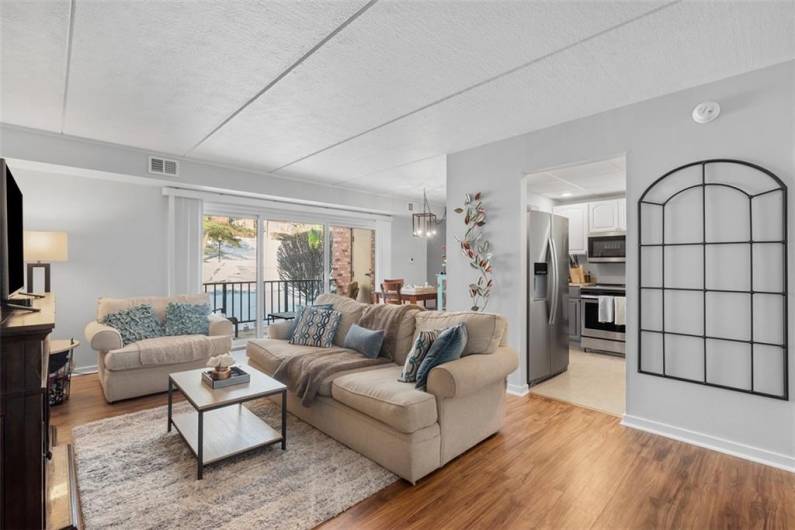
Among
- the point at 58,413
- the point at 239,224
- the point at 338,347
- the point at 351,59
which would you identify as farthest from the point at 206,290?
the point at 351,59

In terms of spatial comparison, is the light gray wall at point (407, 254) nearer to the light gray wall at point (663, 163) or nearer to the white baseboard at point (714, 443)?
the light gray wall at point (663, 163)

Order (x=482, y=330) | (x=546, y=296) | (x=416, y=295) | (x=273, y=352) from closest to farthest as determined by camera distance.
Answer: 1. (x=482, y=330)
2. (x=273, y=352)
3. (x=546, y=296)
4. (x=416, y=295)

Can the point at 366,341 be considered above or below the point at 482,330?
below

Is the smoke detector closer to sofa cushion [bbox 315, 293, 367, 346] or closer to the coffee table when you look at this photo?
sofa cushion [bbox 315, 293, 367, 346]

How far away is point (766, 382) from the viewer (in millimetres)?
2436

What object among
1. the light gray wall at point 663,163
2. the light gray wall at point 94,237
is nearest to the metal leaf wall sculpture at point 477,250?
the light gray wall at point 663,163

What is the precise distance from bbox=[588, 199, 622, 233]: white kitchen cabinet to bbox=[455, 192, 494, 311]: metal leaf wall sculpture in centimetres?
271

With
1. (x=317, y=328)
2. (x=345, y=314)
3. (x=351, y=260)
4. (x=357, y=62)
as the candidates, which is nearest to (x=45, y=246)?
(x=317, y=328)

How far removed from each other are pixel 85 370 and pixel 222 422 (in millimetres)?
2658

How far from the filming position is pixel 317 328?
357 centimetres

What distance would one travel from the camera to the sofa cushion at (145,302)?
12.6 feet

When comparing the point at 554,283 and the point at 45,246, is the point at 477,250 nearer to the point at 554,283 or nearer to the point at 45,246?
the point at 554,283

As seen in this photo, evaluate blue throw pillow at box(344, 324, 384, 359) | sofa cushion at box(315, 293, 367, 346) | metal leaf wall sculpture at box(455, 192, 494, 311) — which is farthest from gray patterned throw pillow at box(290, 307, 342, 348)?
metal leaf wall sculpture at box(455, 192, 494, 311)

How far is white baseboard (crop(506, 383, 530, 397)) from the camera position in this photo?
3.71m
